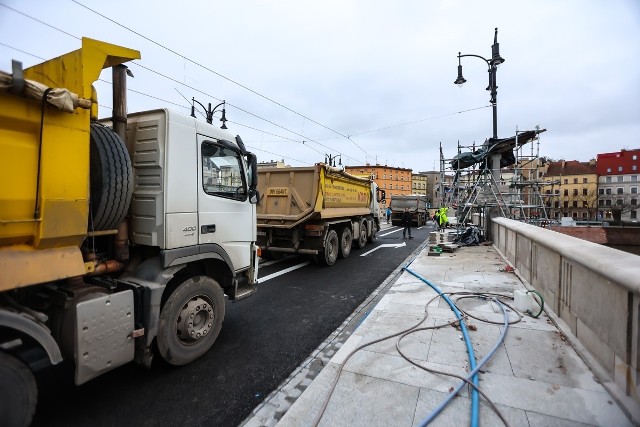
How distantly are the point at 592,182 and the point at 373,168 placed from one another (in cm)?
5084


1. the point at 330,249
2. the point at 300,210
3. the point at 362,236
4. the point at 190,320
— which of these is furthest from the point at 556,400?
the point at 362,236

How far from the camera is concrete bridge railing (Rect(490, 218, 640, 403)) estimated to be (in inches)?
102

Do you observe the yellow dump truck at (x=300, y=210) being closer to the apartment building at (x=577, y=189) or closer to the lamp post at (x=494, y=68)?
Answer: the lamp post at (x=494, y=68)

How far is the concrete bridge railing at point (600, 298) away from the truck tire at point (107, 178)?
4.26 metres

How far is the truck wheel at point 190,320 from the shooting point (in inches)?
132

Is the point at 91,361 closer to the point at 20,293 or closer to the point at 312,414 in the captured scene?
the point at 20,293

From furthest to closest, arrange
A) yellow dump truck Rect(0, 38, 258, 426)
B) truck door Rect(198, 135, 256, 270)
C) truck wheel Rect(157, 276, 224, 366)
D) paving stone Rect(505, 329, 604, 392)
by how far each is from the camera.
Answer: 1. truck door Rect(198, 135, 256, 270)
2. truck wheel Rect(157, 276, 224, 366)
3. paving stone Rect(505, 329, 604, 392)
4. yellow dump truck Rect(0, 38, 258, 426)

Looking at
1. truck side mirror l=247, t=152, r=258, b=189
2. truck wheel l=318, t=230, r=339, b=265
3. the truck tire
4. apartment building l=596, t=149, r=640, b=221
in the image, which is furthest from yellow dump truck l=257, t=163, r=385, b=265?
apartment building l=596, t=149, r=640, b=221

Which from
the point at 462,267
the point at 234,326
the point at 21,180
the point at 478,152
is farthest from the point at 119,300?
the point at 478,152

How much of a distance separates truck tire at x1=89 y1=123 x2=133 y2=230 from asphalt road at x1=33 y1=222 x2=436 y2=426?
163cm

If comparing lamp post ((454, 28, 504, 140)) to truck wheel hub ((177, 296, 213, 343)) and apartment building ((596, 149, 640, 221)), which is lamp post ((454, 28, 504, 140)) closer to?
truck wheel hub ((177, 296, 213, 343))

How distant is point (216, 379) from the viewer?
132 inches

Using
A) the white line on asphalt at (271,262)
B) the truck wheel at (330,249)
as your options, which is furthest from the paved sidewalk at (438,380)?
the white line on asphalt at (271,262)

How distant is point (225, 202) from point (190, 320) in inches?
57.7
